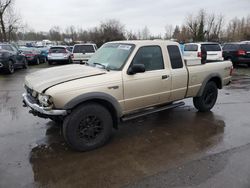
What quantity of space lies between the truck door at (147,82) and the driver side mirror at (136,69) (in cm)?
8

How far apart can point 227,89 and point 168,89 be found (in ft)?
17.4

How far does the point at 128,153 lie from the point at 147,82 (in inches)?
56.6

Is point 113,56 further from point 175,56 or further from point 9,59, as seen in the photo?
point 9,59

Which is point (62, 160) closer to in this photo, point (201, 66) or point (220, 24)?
point (201, 66)

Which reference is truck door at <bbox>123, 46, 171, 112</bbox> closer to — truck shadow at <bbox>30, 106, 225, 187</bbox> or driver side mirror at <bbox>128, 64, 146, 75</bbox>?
driver side mirror at <bbox>128, 64, 146, 75</bbox>

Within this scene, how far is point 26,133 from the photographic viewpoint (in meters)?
5.00

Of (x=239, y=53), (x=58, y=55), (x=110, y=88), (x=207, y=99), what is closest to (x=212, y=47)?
(x=239, y=53)

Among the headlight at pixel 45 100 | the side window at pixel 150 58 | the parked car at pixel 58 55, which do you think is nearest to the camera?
the headlight at pixel 45 100

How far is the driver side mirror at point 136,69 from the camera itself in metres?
4.48

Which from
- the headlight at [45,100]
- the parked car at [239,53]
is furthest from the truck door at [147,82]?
the parked car at [239,53]

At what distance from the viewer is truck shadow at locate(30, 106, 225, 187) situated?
3.47 meters

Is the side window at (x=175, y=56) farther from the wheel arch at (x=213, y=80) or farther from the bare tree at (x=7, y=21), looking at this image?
the bare tree at (x=7, y=21)

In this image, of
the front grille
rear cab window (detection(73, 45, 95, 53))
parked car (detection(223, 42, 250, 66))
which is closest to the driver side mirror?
the front grille

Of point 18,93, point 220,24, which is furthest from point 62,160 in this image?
point 220,24
